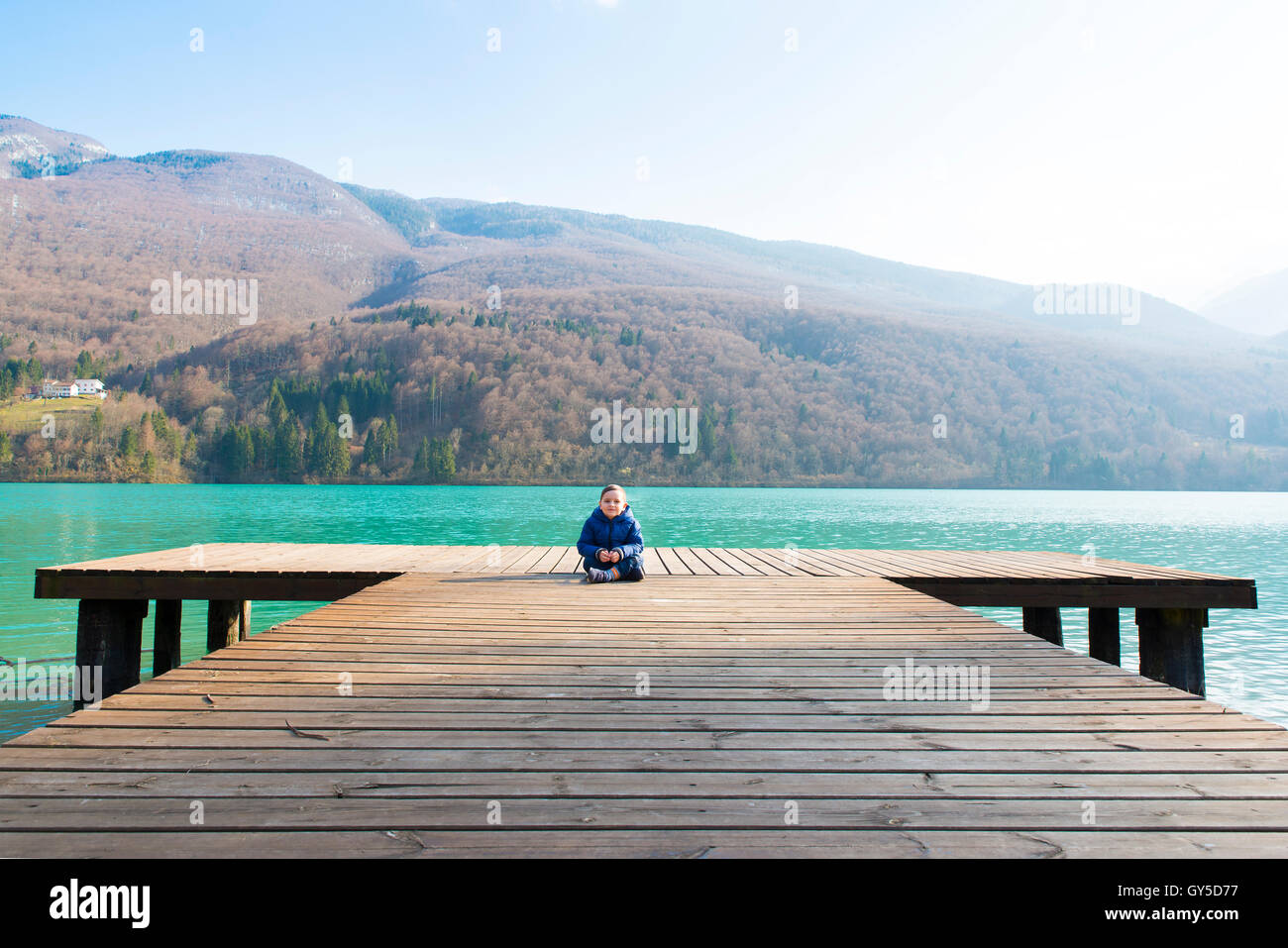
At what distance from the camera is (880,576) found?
29.6 feet

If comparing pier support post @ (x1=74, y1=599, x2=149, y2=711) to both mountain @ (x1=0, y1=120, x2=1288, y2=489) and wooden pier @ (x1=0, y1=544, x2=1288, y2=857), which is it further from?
mountain @ (x1=0, y1=120, x2=1288, y2=489)

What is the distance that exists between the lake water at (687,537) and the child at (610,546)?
6.87 metres

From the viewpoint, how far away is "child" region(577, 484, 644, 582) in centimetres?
827

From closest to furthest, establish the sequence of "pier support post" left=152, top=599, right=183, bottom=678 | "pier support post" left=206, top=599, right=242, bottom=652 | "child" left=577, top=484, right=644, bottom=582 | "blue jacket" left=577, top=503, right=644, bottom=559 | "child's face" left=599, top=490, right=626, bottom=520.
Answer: "child's face" left=599, top=490, right=626, bottom=520
"child" left=577, top=484, right=644, bottom=582
"blue jacket" left=577, top=503, right=644, bottom=559
"pier support post" left=152, top=599, right=183, bottom=678
"pier support post" left=206, top=599, right=242, bottom=652

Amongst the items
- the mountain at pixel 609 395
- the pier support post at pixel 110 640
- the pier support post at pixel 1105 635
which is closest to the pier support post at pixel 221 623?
the pier support post at pixel 110 640

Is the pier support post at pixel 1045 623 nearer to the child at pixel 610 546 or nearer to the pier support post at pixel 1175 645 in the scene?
the pier support post at pixel 1175 645

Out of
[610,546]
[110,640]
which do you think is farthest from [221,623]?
[610,546]

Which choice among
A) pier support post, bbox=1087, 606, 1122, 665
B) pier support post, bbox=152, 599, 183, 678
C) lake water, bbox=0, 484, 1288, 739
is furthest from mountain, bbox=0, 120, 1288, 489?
pier support post, bbox=1087, 606, 1122, 665

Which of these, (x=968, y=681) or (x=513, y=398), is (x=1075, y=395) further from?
(x=968, y=681)

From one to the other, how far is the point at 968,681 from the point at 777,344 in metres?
145

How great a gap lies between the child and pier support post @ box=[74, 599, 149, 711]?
212 inches

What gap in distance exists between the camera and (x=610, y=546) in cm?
845

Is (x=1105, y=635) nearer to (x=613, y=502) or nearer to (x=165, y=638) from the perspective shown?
(x=613, y=502)

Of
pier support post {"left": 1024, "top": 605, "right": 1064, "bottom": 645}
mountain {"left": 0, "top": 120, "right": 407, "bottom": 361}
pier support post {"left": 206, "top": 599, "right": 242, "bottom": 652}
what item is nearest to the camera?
pier support post {"left": 1024, "top": 605, "right": 1064, "bottom": 645}
